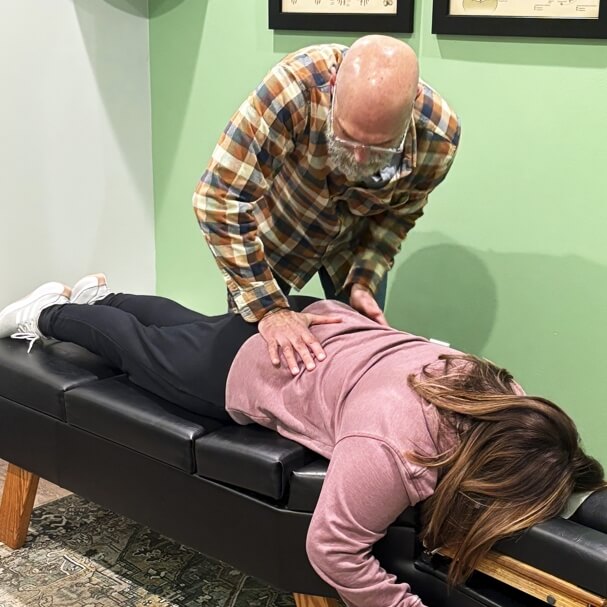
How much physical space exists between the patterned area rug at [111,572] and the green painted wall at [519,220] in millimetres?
899

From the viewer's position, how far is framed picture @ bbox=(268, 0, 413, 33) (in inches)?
94.1

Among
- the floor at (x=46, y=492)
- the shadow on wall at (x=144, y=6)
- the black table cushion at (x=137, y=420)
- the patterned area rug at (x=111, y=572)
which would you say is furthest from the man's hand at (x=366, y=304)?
the shadow on wall at (x=144, y=6)

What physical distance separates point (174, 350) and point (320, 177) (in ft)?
1.67

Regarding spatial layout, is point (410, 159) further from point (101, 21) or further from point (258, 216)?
point (101, 21)

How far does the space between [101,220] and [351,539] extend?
1853 mm

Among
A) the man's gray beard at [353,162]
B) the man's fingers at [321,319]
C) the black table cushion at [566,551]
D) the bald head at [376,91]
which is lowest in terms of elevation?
the black table cushion at [566,551]

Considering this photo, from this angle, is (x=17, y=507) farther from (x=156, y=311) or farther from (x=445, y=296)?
(x=445, y=296)

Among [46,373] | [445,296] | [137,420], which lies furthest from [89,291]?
[445,296]

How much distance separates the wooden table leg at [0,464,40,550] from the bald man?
0.71 meters

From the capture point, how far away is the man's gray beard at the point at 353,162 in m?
1.78

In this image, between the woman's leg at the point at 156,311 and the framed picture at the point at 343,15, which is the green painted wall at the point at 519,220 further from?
the woman's leg at the point at 156,311

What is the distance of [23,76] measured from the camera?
2.67 m

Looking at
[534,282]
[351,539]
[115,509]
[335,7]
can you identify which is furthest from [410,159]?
[115,509]

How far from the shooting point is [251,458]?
1699 mm
